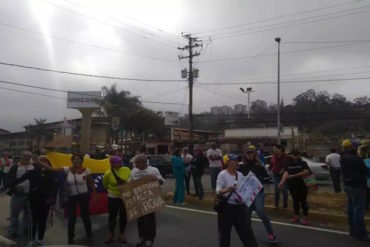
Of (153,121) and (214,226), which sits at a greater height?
(153,121)

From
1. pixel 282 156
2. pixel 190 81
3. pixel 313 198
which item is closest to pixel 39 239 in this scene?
pixel 282 156

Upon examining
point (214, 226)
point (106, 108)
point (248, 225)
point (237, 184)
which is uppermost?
point (106, 108)

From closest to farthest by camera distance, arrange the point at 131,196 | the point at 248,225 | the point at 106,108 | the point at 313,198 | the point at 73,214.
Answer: the point at 248,225, the point at 131,196, the point at 73,214, the point at 313,198, the point at 106,108

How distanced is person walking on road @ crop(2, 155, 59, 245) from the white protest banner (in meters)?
3.51

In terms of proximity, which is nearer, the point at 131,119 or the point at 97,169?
the point at 97,169

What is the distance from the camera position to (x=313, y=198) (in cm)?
1326

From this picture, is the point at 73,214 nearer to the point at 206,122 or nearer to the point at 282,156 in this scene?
the point at 282,156

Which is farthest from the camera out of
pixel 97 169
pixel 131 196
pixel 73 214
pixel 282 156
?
pixel 282 156

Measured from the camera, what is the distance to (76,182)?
8.16 meters

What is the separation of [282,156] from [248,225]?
5.62m

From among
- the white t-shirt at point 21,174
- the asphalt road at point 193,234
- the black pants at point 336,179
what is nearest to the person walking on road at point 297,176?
the asphalt road at point 193,234

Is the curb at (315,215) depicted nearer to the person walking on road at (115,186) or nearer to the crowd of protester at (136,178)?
the crowd of protester at (136,178)

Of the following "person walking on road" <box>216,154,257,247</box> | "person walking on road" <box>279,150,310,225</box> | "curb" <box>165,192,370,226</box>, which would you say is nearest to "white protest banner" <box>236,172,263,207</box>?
"person walking on road" <box>216,154,257,247</box>

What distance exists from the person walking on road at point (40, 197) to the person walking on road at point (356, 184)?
5.33 metres
